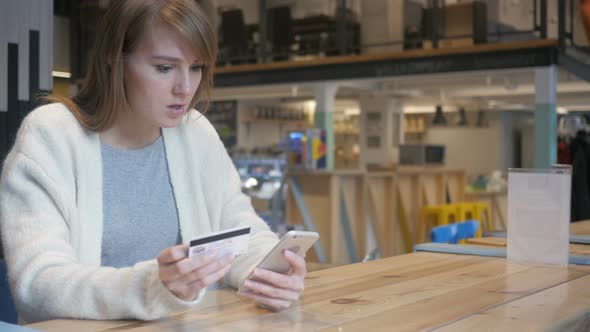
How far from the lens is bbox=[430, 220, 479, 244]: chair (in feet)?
13.3

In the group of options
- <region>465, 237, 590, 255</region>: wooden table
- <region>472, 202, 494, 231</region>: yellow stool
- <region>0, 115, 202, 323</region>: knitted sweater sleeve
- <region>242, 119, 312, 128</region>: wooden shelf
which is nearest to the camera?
<region>0, 115, 202, 323</region>: knitted sweater sleeve

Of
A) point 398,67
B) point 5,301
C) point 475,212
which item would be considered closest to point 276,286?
point 5,301

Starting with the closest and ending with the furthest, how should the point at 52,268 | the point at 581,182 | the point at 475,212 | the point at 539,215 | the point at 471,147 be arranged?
the point at 52,268
the point at 539,215
the point at 581,182
the point at 475,212
the point at 471,147

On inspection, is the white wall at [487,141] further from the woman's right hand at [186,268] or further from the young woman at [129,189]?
the woman's right hand at [186,268]

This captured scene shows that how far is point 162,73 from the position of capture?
1412 mm

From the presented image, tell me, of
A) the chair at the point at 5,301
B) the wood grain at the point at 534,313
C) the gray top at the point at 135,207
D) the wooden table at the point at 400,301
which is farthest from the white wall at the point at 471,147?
the gray top at the point at 135,207

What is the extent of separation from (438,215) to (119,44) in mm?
6670

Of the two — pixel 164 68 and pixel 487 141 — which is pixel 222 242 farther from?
pixel 487 141

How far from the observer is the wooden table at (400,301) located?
119cm

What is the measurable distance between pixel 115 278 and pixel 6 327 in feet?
0.63

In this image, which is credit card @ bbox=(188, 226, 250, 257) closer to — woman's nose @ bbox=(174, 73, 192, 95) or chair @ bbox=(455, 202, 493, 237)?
woman's nose @ bbox=(174, 73, 192, 95)

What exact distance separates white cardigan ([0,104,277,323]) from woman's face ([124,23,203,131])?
149mm

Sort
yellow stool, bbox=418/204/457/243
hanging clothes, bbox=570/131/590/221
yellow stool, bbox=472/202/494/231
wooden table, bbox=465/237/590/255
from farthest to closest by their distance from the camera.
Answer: yellow stool, bbox=472/202/494/231 < yellow stool, bbox=418/204/457/243 < hanging clothes, bbox=570/131/590/221 < wooden table, bbox=465/237/590/255

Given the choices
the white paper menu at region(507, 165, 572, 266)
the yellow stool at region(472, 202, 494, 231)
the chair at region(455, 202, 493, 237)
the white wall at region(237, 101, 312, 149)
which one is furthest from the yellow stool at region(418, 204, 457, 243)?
the white wall at region(237, 101, 312, 149)
